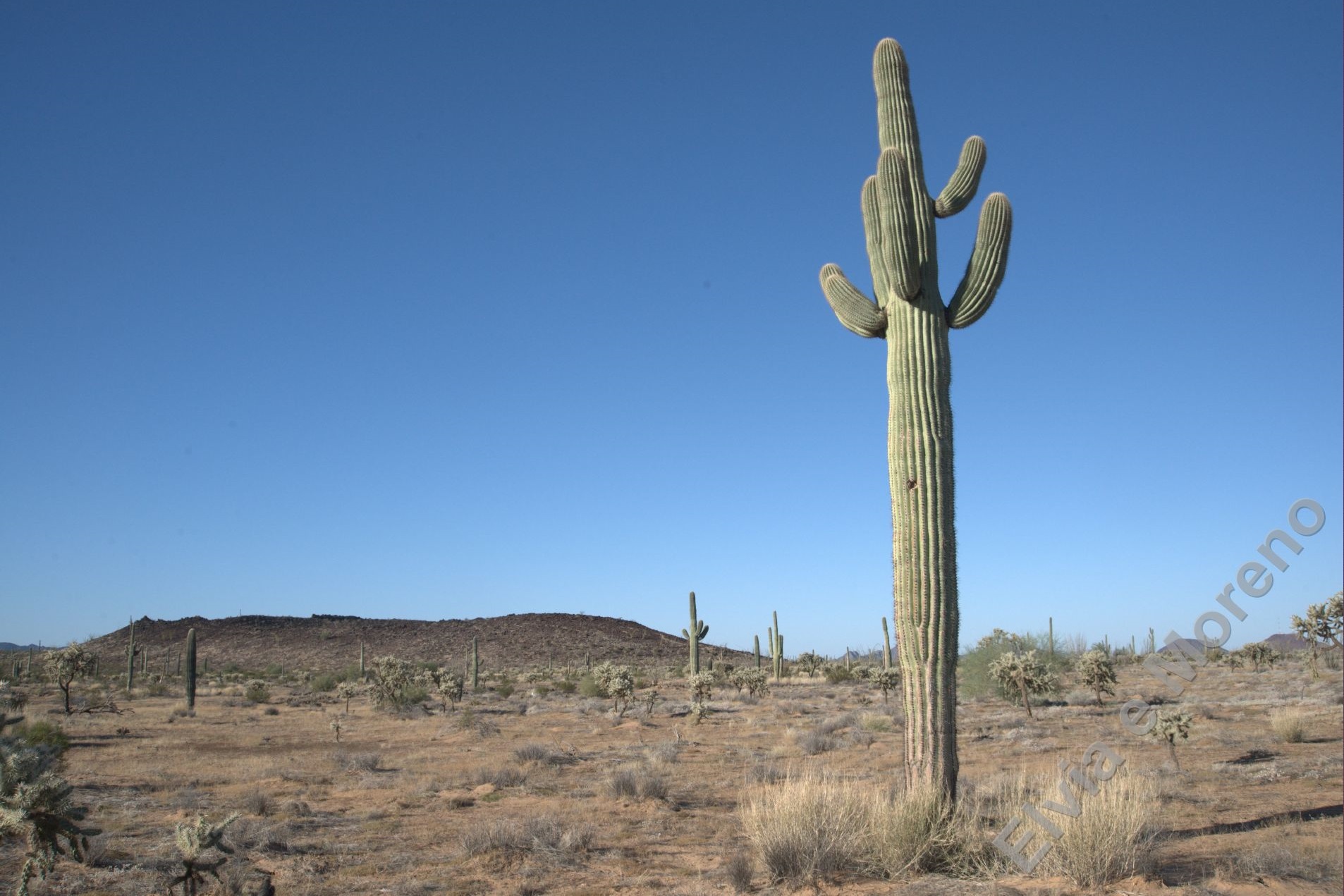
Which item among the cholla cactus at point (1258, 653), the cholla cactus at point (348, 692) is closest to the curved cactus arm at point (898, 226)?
the cholla cactus at point (348, 692)

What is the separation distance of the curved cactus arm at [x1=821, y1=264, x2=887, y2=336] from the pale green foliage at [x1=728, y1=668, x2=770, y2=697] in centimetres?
2379

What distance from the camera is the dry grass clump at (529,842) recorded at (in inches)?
368

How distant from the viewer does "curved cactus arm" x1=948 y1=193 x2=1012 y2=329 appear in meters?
9.30

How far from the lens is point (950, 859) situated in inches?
295

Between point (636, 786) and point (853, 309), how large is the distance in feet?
24.7

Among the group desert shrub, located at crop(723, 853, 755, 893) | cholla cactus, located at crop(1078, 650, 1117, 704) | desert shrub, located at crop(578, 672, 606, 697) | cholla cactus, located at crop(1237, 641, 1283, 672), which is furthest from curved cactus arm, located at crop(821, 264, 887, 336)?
cholla cactus, located at crop(1237, 641, 1283, 672)

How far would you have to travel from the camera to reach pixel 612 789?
12984 mm

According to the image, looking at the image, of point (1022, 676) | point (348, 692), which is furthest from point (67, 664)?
point (1022, 676)

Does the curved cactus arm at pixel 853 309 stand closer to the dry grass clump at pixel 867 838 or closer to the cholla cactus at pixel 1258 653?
the dry grass clump at pixel 867 838

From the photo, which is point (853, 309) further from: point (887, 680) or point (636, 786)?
point (887, 680)

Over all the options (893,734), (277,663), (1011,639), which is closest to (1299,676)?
(1011,639)

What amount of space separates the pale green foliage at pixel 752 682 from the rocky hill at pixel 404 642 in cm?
2609

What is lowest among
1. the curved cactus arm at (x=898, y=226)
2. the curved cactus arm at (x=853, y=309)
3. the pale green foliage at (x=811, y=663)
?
the pale green foliage at (x=811, y=663)

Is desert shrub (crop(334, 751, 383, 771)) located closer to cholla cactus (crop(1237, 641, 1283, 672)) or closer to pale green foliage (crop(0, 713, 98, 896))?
pale green foliage (crop(0, 713, 98, 896))
